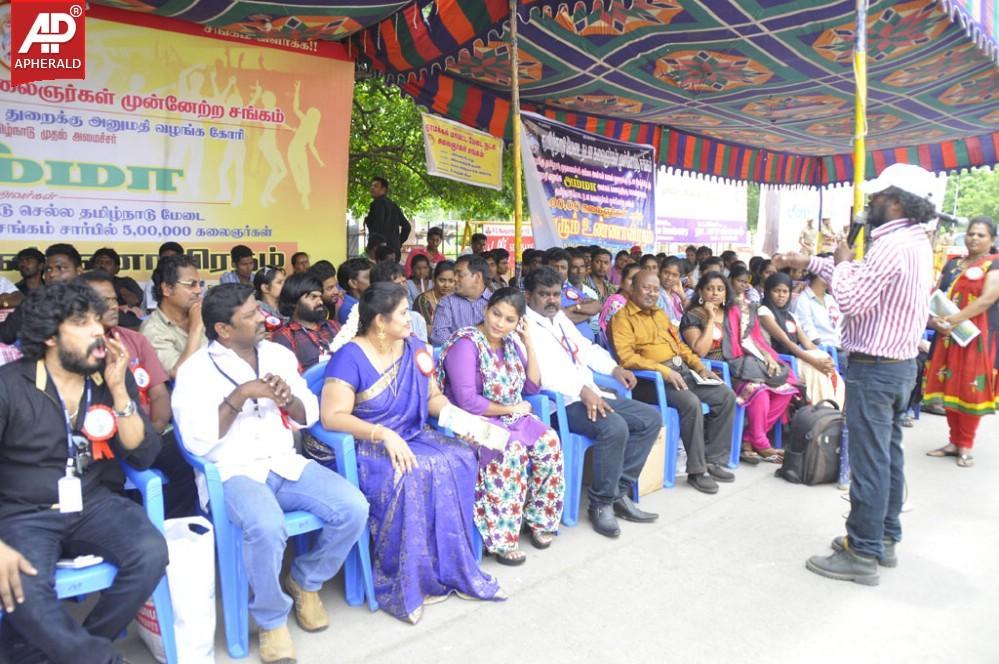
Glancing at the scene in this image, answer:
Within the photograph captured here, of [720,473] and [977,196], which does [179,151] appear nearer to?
[720,473]

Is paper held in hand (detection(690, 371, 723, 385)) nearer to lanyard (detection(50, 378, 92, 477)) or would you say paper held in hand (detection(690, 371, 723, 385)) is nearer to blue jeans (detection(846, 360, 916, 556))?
blue jeans (detection(846, 360, 916, 556))

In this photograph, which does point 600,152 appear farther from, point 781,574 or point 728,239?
point 728,239

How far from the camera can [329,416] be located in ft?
9.64

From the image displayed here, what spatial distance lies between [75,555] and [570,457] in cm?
233

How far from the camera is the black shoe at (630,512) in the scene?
389 cm

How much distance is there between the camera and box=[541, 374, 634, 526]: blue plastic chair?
382 cm

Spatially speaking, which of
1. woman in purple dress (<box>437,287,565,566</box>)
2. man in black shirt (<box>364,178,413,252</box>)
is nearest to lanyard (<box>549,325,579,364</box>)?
woman in purple dress (<box>437,287,565,566</box>)

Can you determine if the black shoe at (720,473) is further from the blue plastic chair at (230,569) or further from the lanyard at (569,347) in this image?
the blue plastic chair at (230,569)

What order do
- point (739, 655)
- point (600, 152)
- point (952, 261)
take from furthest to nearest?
point (600, 152), point (952, 261), point (739, 655)

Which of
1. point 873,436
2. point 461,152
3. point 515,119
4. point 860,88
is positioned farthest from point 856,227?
point 461,152

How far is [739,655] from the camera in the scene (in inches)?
104

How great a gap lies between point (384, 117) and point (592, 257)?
241 inches

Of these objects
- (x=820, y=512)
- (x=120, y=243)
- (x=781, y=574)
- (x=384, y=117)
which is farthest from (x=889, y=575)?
(x=384, y=117)

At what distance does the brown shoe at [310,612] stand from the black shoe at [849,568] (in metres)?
2.21
